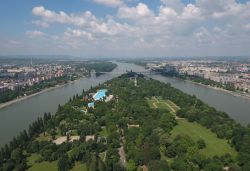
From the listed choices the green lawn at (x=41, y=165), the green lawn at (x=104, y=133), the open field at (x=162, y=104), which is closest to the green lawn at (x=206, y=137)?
the green lawn at (x=104, y=133)

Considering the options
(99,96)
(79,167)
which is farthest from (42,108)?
(79,167)

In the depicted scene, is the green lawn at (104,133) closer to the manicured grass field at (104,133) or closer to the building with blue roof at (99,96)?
the manicured grass field at (104,133)

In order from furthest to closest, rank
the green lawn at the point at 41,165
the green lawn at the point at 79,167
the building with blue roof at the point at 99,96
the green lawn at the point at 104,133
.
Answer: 1. the building with blue roof at the point at 99,96
2. the green lawn at the point at 104,133
3. the green lawn at the point at 41,165
4. the green lawn at the point at 79,167

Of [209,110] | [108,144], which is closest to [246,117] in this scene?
[209,110]

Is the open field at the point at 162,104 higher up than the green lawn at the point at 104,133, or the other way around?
the open field at the point at 162,104

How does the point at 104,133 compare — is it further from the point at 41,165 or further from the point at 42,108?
the point at 42,108

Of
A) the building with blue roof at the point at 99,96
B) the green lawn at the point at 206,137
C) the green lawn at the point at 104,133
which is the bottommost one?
the green lawn at the point at 104,133

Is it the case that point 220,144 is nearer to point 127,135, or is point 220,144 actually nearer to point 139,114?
point 127,135
